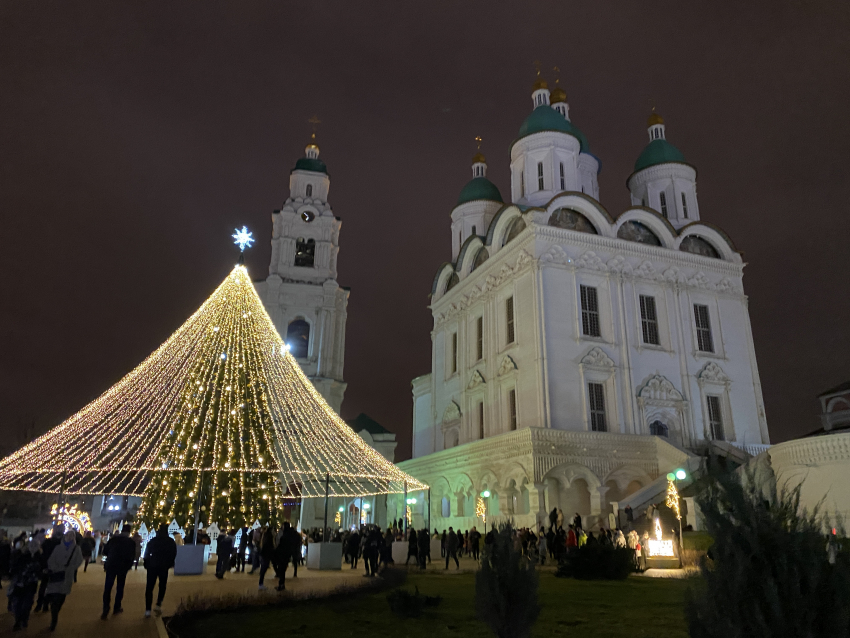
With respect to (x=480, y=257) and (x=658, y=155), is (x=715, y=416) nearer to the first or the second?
(x=480, y=257)

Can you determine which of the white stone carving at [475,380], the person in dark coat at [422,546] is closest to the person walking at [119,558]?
the person in dark coat at [422,546]

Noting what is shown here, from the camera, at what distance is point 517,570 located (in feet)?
18.5

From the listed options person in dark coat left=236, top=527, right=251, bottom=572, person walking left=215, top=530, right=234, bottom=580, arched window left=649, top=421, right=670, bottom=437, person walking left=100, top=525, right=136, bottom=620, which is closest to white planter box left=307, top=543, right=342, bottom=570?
person in dark coat left=236, top=527, right=251, bottom=572

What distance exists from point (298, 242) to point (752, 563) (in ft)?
134

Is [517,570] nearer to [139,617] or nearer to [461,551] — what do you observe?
[139,617]

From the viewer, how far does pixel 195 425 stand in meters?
14.0

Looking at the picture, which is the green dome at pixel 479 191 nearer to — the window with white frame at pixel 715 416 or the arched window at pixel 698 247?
the arched window at pixel 698 247

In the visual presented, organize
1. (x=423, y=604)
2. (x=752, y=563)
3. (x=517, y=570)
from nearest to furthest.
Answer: (x=752, y=563) → (x=517, y=570) → (x=423, y=604)

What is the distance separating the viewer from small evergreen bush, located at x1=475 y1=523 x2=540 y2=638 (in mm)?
5492

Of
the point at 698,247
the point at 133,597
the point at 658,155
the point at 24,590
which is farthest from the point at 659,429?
the point at 24,590

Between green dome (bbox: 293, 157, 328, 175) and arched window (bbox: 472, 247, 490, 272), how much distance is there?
17.4 metres

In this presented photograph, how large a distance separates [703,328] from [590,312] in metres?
6.48

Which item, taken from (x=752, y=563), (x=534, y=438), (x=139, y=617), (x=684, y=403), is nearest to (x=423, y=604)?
(x=139, y=617)

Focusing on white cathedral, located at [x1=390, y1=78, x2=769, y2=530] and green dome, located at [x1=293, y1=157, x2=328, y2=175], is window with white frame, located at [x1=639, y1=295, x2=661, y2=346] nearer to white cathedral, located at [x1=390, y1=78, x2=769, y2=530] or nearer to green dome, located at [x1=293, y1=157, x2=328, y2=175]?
white cathedral, located at [x1=390, y1=78, x2=769, y2=530]
